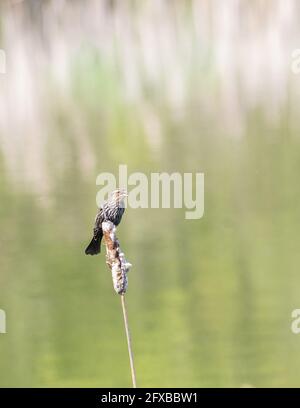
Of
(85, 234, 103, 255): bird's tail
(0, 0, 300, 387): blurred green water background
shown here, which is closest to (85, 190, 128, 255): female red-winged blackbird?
(85, 234, 103, 255): bird's tail

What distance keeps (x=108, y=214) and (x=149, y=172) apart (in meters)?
4.56

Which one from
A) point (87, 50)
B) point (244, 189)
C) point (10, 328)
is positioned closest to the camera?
point (10, 328)

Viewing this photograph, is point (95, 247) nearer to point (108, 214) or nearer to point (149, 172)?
point (108, 214)

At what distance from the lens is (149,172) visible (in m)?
7.93

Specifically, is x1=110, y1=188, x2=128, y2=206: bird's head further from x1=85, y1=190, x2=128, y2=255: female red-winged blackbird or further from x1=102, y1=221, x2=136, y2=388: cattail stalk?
x1=102, y1=221, x2=136, y2=388: cattail stalk

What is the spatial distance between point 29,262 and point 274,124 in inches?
115

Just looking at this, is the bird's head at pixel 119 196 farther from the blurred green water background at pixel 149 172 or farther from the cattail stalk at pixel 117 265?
the blurred green water background at pixel 149 172

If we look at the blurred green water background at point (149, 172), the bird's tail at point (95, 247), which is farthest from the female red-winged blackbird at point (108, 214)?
the blurred green water background at point (149, 172)

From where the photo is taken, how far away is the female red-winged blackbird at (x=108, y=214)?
11.1 ft

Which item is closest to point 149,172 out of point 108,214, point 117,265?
point 108,214

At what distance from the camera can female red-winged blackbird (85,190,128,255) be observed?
338 centimetres
